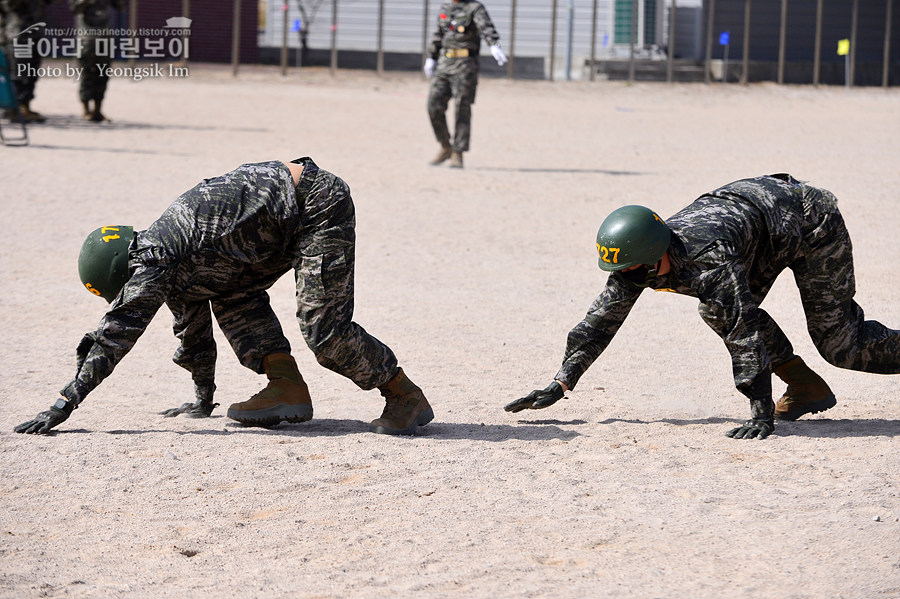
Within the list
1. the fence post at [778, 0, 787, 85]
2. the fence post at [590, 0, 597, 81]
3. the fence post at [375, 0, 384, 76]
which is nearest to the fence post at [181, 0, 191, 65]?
the fence post at [375, 0, 384, 76]

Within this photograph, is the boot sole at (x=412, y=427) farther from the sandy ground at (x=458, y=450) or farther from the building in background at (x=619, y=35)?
the building in background at (x=619, y=35)

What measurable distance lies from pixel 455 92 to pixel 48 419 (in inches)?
398

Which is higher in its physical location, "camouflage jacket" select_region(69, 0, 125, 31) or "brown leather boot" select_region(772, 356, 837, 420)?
"camouflage jacket" select_region(69, 0, 125, 31)

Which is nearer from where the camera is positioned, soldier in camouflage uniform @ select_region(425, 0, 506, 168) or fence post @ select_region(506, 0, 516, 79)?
soldier in camouflage uniform @ select_region(425, 0, 506, 168)

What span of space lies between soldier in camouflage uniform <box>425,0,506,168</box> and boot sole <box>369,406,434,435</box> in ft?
31.0

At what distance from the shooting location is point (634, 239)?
5.19 meters

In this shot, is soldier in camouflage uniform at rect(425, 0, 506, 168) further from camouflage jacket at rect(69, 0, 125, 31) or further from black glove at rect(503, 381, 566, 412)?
black glove at rect(503, 381, 566, 412)

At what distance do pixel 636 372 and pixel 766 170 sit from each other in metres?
8.29

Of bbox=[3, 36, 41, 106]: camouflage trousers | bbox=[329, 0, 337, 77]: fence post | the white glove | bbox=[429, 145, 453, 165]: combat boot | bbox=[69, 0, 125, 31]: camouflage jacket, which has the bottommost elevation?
bbox=[429, 145, 453, 165]: combat boot

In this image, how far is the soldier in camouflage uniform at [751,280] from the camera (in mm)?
5234

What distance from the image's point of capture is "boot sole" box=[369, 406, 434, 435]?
222 inches

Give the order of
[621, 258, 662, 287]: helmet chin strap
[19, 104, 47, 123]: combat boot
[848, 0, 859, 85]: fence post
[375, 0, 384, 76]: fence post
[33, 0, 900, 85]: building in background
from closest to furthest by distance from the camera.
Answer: [621, 258, 662, 287]: helmet chin strap → [19, 104, 47, 123]: combat boot → [375, 0, 384, 76]: fence post → [848, 0, 859, 85]: fence post → [33, 0, 900, 85]: building in background

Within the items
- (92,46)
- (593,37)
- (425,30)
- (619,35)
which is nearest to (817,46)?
(619,35)

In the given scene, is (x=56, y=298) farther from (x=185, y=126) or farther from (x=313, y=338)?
(x=185, y=126)
